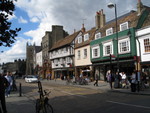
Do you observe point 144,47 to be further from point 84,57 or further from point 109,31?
point 84,57

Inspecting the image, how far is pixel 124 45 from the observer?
82.6ft

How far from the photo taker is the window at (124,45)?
80.2ft

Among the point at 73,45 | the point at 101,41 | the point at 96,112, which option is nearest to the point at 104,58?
the point at 101,41

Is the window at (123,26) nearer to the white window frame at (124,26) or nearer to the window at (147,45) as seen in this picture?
the white window frame at (124,26)

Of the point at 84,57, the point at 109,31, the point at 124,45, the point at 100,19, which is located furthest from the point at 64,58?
the point at 124,45

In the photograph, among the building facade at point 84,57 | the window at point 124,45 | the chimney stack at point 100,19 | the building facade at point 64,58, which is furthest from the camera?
the building facade at point 64,58

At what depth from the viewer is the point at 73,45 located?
41.9 metres

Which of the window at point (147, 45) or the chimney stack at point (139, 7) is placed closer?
the window at point (147, 45)

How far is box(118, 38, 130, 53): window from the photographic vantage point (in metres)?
24.4

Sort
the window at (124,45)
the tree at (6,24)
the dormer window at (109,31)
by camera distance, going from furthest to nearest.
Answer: the dormer window at (109,31)
the window at (124,45)
the tree at (6,24)

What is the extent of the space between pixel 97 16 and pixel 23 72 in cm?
8266

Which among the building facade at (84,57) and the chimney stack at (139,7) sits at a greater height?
the chimney stack at (139,7)

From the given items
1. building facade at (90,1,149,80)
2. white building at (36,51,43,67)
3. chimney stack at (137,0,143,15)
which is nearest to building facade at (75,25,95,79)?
building facade at (90,1,149,80)

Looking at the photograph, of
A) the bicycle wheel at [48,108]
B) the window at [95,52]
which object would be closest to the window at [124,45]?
the window at [95,52]
